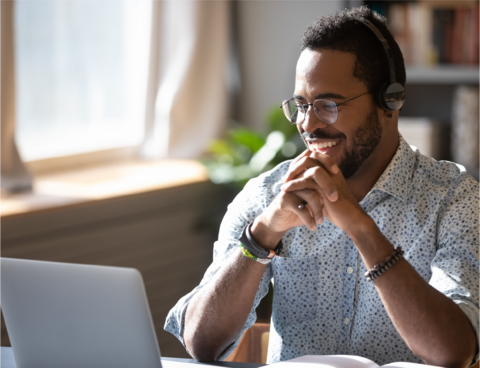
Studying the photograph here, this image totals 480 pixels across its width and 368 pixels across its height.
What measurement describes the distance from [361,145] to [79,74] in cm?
192

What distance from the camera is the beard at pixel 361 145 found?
52.9 inches

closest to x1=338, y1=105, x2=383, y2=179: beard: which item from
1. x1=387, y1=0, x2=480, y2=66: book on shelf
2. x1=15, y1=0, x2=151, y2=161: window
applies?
x1=387, y1=0, x2=480, y2=66: book on shelf

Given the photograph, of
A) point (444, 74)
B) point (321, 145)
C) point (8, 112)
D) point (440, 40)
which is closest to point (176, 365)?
point (321, 145)

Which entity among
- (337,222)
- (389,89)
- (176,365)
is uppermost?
(389,89)

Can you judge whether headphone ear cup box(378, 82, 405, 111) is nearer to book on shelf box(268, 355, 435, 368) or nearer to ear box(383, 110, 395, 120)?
ear box(383, 110, 395, 120)

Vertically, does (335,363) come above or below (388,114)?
below

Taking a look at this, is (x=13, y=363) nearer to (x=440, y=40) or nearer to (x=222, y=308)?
(x=222, y=308)

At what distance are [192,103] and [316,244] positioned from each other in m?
1.90

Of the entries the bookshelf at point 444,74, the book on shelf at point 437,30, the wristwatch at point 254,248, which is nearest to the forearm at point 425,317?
the wristwatch at point 254,248

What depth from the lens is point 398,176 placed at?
132 centimetres

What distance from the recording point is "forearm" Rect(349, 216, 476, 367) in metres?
1.06

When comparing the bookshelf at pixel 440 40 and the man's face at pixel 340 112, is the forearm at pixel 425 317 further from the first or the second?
the bookshelf at pixel 440 40

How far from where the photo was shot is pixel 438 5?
8.90 feet

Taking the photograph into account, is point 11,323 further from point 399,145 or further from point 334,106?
point 399,145
